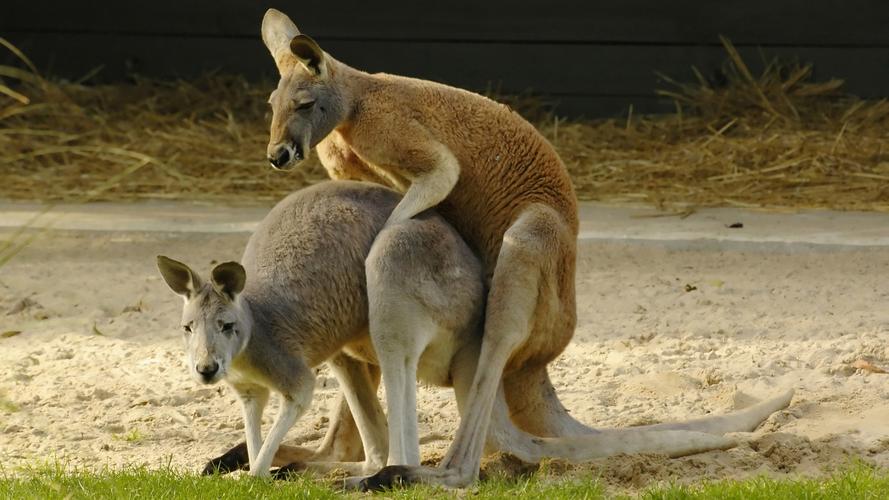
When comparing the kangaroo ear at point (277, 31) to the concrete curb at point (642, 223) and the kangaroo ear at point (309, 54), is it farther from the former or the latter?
the concrete curb at point (642, 223)

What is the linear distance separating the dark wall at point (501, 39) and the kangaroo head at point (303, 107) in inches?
234

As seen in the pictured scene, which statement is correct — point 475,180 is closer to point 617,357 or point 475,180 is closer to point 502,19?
point 617,357

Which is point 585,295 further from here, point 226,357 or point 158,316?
point 226,357

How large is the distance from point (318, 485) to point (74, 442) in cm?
131

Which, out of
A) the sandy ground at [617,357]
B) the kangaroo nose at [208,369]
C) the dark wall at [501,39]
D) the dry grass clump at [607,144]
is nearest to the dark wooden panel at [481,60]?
the dark wall at [501,39]

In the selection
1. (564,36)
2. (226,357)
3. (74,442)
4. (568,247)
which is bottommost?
(74,442)

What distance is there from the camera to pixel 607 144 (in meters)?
10.0

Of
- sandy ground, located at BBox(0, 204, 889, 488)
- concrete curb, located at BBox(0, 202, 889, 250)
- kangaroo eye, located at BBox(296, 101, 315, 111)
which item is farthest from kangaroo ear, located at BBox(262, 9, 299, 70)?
concrete curb, located at BBox(0, 202, 889, 250)

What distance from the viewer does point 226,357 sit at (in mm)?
4430

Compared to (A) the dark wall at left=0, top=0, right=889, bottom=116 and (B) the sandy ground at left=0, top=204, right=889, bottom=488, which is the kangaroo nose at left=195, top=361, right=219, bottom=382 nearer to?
(B) the sandy ground at left=0, top=204, right=889, bottom=488

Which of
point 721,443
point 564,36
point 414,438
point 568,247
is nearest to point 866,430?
point 721,443

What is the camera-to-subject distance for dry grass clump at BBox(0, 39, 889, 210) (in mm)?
8945

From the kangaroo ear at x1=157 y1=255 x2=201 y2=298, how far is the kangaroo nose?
346 mm

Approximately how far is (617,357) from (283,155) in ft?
7.00
